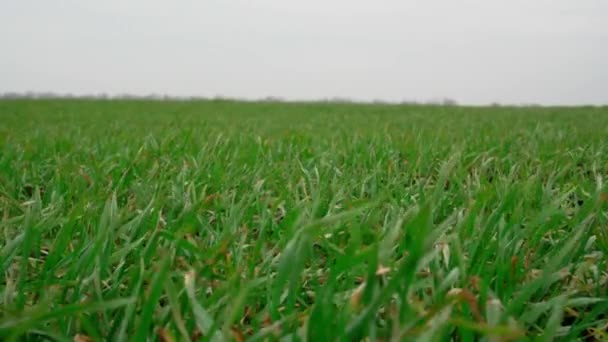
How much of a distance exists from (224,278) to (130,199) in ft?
2.30

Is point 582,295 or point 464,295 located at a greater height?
point 464,295

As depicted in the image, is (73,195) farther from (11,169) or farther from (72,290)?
(72,290)

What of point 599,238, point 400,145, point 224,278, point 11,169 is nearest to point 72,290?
point 224,278

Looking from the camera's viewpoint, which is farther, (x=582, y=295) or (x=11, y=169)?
(x=11, y=169)

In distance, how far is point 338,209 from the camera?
1.25 m

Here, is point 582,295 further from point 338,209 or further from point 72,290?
point 72,290

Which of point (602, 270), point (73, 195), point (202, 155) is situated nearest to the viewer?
point (602, 270)

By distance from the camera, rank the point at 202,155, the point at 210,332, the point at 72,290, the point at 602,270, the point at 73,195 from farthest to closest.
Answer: the point at 202,155 < the point at 73,195 < the point at 602,270 < the point at 72,290 < the point at 210,332

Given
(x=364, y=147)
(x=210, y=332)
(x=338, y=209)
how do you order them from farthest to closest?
(x=364, y=147) < (x=338, y=209) < (x=210, y=332)

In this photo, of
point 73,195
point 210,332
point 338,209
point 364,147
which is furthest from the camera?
point 364,147

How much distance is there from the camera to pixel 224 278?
82cm

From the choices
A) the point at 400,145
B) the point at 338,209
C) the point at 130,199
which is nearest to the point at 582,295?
the point at 338,209

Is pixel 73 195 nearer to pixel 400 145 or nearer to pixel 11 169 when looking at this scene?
pixel 11 169

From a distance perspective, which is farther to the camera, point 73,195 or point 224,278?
point 73,195
